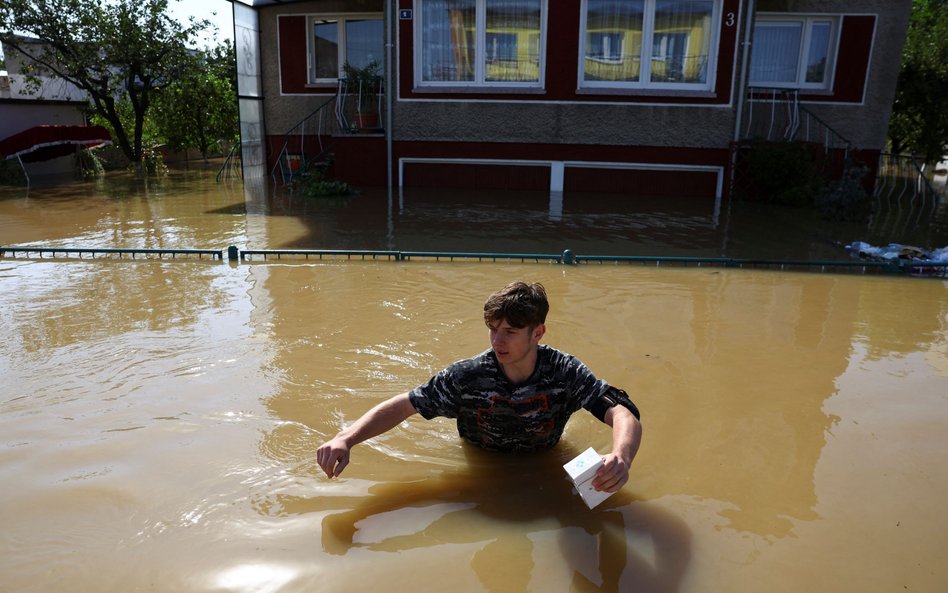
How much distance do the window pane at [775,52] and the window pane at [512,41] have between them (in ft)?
14.0

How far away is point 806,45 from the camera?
13266 millimetres

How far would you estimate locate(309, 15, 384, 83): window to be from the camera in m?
15.3

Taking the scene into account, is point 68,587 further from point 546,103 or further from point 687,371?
point 546,103

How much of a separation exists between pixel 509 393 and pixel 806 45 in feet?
42.8

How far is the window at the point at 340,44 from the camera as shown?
601 inches

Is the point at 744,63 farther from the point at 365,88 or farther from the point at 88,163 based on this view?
the point at 88,163

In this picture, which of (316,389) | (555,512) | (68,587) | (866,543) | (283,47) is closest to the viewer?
(68,587)

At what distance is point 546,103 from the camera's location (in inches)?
504

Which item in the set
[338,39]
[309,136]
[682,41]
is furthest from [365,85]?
[682,41]

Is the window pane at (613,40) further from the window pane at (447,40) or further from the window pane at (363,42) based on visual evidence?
the window pane at (363,42)

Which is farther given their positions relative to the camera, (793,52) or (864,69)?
(793,52)

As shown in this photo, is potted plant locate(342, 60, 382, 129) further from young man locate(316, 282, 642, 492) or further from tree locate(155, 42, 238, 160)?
young man locate(316, 282, 642, 492)

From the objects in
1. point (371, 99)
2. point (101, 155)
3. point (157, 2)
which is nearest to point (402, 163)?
point (371, 99)

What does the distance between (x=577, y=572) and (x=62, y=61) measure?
63.0 ft
